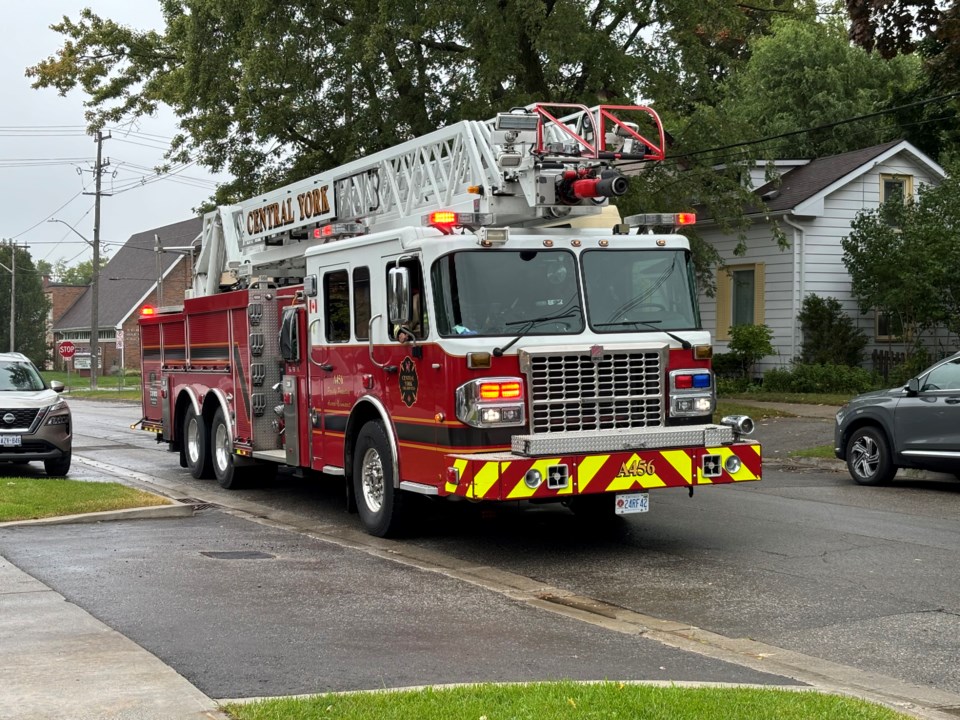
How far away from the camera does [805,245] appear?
2798 cm

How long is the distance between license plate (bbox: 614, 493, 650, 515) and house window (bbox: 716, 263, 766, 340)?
19684mm

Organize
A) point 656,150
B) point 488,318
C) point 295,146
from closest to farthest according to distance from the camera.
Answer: point 488,318
point 656,150
point 295,146

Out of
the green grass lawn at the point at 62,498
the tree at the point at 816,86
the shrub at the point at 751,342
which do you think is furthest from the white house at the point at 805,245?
the green grass lawn at the point at 62,498

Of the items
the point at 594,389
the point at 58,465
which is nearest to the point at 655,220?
the point at 594,389

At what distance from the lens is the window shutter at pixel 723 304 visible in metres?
29.9

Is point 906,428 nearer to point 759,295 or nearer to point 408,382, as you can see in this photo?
point 408,382

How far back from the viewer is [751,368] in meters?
29.0

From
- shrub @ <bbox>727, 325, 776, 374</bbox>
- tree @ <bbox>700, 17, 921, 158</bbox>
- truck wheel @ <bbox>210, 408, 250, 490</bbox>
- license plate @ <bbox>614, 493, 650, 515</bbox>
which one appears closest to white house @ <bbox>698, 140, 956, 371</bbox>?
shrub @ <bbox>727, 325, 776, 374</bbox>

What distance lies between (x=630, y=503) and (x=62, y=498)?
635 cm

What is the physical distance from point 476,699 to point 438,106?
21075mm

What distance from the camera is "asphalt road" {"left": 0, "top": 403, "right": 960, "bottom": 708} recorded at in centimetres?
692

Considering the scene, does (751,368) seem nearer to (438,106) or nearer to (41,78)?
(438,106)

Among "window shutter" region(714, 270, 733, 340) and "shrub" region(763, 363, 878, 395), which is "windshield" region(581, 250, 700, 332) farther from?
"window shutter" region(714, 270, 733, 340)

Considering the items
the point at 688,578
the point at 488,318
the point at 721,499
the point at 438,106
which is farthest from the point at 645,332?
the point at 438,106
